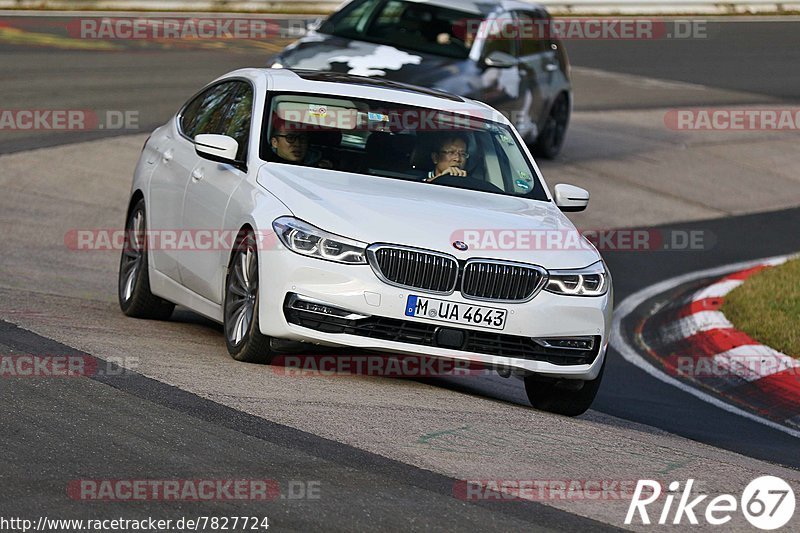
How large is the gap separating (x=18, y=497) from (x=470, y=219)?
11.2ft

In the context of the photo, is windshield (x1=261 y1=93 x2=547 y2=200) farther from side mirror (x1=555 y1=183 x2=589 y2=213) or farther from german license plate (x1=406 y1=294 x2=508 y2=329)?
german license plate (x1=406 y1=294 x2=508 y2=329)

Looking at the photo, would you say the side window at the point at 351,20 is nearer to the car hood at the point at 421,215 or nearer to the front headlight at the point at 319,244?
the car hood at the point at 421,215

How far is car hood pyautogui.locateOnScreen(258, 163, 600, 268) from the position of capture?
8078mm

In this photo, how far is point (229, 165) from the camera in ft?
30.0

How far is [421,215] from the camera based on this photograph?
8.28 meters

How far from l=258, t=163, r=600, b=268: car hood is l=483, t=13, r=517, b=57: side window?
8.77 meters

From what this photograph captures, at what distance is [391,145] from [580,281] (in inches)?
61.0

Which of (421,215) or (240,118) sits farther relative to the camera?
(240,118)

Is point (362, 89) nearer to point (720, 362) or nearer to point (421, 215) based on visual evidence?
point (421, 215)

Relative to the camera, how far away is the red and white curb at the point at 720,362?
10.1m

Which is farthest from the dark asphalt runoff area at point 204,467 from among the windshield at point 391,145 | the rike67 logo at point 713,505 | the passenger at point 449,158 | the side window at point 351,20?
the side window at point 351,20

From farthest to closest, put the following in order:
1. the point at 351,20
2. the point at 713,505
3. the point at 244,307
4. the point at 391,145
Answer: the point at 351,20 < the point at 391,145 < the point at 244,307 < the point at 713,505

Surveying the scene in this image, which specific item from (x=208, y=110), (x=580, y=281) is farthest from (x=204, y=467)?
(x=208, y=110)

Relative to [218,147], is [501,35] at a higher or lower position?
lower
